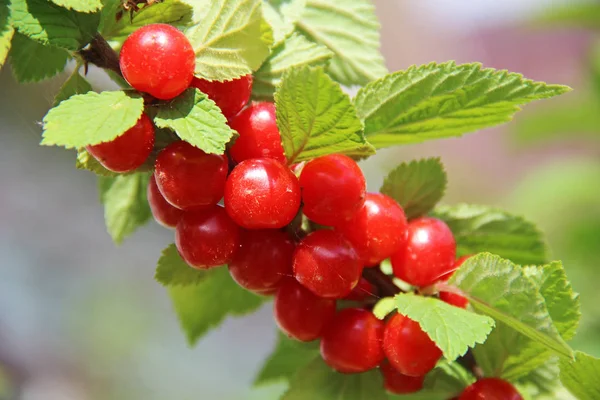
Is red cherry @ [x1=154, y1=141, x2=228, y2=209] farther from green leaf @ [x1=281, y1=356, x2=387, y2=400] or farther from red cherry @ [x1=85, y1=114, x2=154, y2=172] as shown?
green leaf @ [x1=281, y1=356, x2=387, y2=400]

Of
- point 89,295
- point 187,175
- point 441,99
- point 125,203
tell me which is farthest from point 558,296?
point 89,295

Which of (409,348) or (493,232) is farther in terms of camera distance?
(493,232)

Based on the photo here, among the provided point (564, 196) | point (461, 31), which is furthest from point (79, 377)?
point (461, 31)

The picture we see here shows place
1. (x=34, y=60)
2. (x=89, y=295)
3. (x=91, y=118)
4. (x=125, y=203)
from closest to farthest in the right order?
(x=91, y=118)
(x=34, y=60)
(x=125, y=203)
(x=89, y=295)

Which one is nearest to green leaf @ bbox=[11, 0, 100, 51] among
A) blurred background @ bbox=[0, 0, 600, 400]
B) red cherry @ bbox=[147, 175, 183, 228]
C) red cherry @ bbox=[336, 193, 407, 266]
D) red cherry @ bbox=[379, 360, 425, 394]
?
red cherry @ bbox=[147, 175, 183, 228]

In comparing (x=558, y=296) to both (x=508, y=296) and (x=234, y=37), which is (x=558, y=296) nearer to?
(x=508, y=296)

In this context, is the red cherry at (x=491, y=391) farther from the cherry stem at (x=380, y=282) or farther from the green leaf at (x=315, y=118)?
the green leaf at (x=315, y=118)

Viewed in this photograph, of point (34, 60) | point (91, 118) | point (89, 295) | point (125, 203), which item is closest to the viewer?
point (91, 118)
